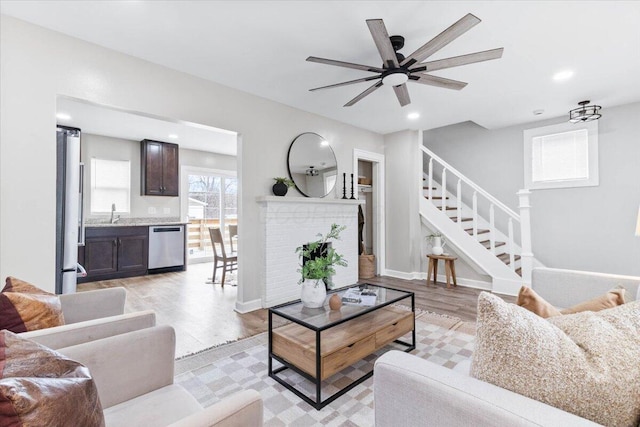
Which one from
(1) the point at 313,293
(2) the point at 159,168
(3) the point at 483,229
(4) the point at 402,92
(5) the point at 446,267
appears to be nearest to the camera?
(1) the point at 313,293

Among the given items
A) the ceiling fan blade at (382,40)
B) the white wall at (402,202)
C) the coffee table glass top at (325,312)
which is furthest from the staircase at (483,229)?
the ceiling fan blade at (382,40)

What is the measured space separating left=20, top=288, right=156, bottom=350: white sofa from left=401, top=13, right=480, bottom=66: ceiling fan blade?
2.31 m

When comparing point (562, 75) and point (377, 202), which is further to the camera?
point (377, 202)

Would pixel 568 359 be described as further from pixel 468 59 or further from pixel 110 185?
pixel 110 185

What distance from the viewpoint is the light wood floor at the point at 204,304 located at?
2.84m

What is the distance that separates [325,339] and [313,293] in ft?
1.11

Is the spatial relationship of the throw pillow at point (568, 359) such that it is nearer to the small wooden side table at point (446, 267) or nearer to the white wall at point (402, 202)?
the small wooden side table at point (446, 267)

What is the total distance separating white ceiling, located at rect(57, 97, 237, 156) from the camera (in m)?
4.13

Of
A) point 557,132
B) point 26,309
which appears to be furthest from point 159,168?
point 557,132

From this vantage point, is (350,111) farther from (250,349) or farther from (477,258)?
(250,349)

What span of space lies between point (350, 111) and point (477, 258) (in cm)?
290

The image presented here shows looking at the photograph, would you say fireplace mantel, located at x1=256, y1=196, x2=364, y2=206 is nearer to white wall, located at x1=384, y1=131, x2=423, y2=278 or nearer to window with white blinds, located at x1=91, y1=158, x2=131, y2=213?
white wall, located at x1=384, y1=131, x2=423, y2=278

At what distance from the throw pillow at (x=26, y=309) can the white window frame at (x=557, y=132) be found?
5820 millimetres

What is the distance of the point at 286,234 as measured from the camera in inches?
149
